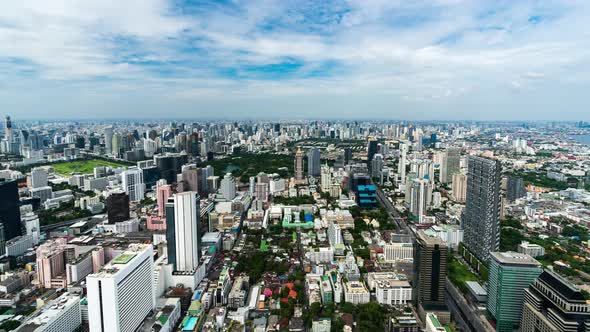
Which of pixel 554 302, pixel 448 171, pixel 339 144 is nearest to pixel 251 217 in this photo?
pixel 554 302

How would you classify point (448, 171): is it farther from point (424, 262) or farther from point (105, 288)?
point (105, 288)

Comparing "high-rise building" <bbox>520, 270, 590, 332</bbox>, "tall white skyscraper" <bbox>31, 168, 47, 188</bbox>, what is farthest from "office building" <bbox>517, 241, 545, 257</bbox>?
"tall white skyscraper" <bbox>31, 168, 47, 188</bbox>

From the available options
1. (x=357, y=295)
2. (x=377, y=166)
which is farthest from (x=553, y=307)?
(x=377, y=166)

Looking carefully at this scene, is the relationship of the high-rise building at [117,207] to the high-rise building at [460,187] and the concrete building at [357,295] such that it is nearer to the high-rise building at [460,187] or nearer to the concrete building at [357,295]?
the concrete building at [357,295]

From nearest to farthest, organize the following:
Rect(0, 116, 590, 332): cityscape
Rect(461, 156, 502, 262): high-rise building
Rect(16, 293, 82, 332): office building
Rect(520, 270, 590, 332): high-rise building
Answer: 1. Rect(520, 270, 590, 332): high-rise building
2. Rect(16, 293, 82, 332): office building
3. Rect(0, 116, 590, 332): cityscape
4. Rect(461, 156, 502, 262): high-rise building

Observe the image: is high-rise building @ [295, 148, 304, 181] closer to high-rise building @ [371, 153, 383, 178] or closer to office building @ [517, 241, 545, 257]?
high-rise building @ [371, 153, 383, 178]

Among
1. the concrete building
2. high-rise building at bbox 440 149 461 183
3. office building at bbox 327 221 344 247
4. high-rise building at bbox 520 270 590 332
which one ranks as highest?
high-rise building at bbox 440 149 461 183

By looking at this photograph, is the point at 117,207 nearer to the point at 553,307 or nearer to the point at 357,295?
the point at 357,295

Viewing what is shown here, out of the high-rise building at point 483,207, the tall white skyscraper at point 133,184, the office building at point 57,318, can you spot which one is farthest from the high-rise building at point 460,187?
the office building at point 57,318
